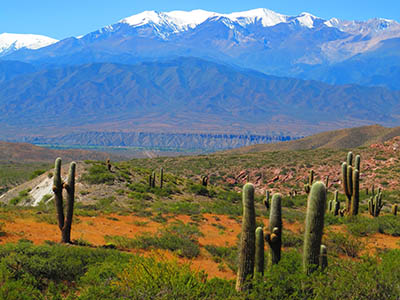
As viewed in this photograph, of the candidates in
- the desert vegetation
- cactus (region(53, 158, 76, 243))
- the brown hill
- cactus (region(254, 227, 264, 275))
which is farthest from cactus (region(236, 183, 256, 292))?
the brown hill

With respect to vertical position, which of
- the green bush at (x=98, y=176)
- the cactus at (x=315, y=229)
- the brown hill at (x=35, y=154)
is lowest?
the brown hill at (x=35, y=154)

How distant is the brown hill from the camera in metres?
107

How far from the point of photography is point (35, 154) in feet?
370

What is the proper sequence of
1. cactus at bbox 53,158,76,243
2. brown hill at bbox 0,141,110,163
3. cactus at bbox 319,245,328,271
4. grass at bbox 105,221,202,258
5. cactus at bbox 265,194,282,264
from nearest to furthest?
cactus at bbox 319,245,328,271 < cactus at bbox 265,194,282,264 < cactus at bbox 53,158,76,243 < grass at bbox 105,221,202,258 < brown hill at bbox 0,141,110,163

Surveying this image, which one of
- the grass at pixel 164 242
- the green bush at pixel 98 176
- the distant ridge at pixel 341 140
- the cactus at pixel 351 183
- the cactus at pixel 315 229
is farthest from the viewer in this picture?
the distant ridge at pixel 341 140

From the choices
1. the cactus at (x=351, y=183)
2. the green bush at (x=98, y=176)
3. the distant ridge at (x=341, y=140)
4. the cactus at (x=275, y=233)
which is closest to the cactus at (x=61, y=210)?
the cactus at (x=275, y=233)

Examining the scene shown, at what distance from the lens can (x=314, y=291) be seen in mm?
9070

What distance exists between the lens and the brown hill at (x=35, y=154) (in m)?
107

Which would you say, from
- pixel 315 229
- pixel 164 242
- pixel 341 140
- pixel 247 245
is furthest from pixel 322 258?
pixel 341 140

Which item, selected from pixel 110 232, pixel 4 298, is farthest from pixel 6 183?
pixel 4 298

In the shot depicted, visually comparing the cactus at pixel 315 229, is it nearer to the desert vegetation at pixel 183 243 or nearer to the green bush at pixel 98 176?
the desert vegetation at pixel 183 243

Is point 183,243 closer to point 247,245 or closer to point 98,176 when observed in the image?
point 247,245

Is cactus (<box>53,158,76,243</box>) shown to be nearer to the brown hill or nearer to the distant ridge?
the distant ridge

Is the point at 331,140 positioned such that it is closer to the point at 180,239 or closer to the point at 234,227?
the point at 234,227
